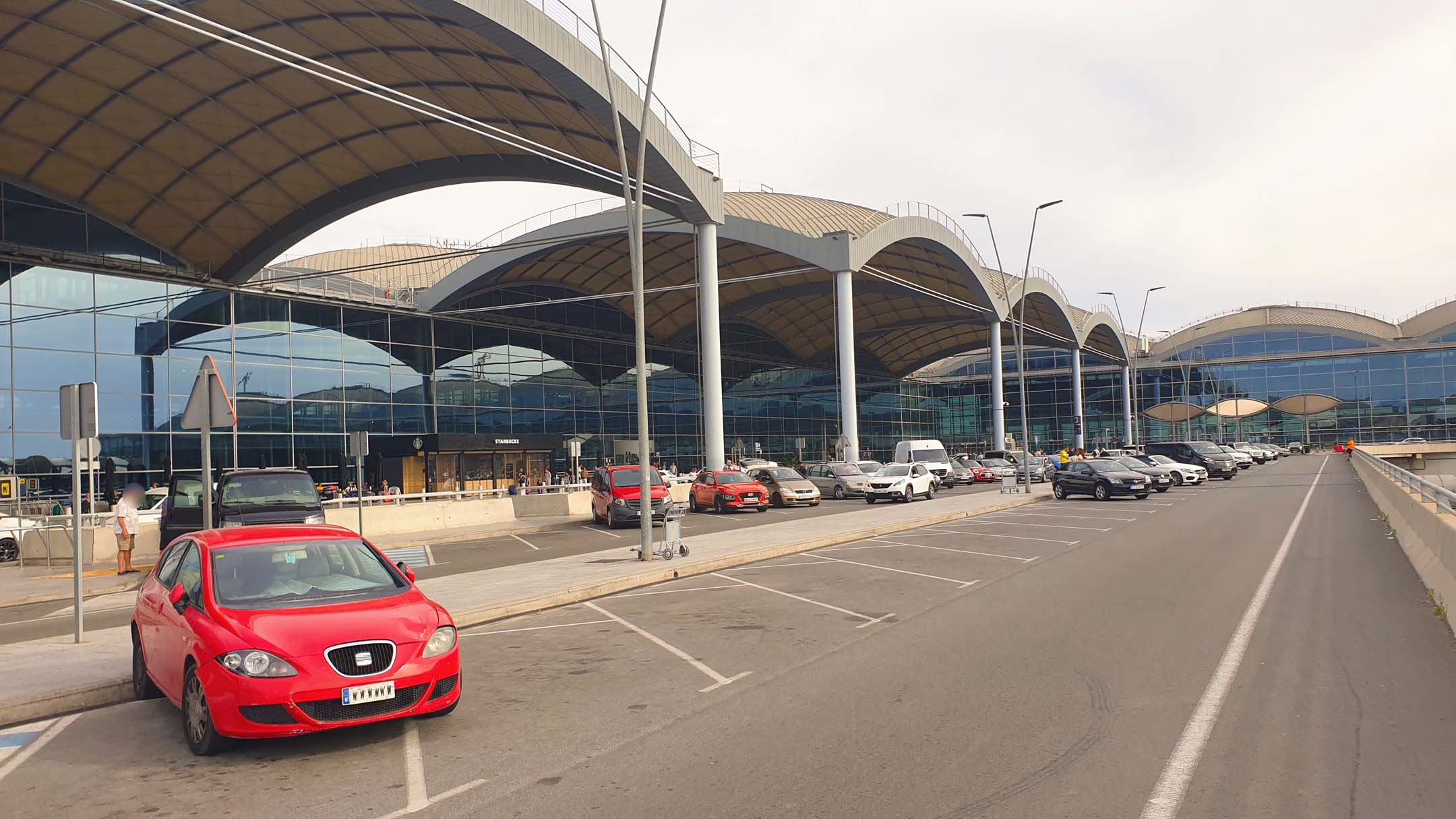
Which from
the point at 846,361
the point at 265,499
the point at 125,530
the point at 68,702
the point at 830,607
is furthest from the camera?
the point at 846,361

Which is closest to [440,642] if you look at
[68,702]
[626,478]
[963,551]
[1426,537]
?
[68,702]

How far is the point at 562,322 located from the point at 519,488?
15617 millimetres

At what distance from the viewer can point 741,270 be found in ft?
171

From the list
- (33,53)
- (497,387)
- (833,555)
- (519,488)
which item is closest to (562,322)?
(497,387)

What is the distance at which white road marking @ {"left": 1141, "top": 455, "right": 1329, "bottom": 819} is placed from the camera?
16.3 ft

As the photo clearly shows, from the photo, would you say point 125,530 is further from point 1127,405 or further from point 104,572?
point 1127,405

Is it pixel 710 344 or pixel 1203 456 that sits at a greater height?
pixel 710 344

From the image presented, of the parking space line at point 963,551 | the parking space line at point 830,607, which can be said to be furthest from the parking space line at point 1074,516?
the parking space line at point 830,607

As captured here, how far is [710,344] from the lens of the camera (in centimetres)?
3569

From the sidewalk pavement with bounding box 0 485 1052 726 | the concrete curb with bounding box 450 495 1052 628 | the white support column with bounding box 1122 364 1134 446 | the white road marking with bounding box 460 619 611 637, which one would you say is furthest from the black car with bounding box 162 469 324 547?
the white support column with bounding box 1122 364 1134 446

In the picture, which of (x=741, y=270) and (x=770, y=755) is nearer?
(x=770, y=755)

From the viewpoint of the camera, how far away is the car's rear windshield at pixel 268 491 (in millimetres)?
17750

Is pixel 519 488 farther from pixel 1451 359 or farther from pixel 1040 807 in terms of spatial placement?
pixel 1451 359

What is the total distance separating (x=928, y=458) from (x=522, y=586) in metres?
36.2
